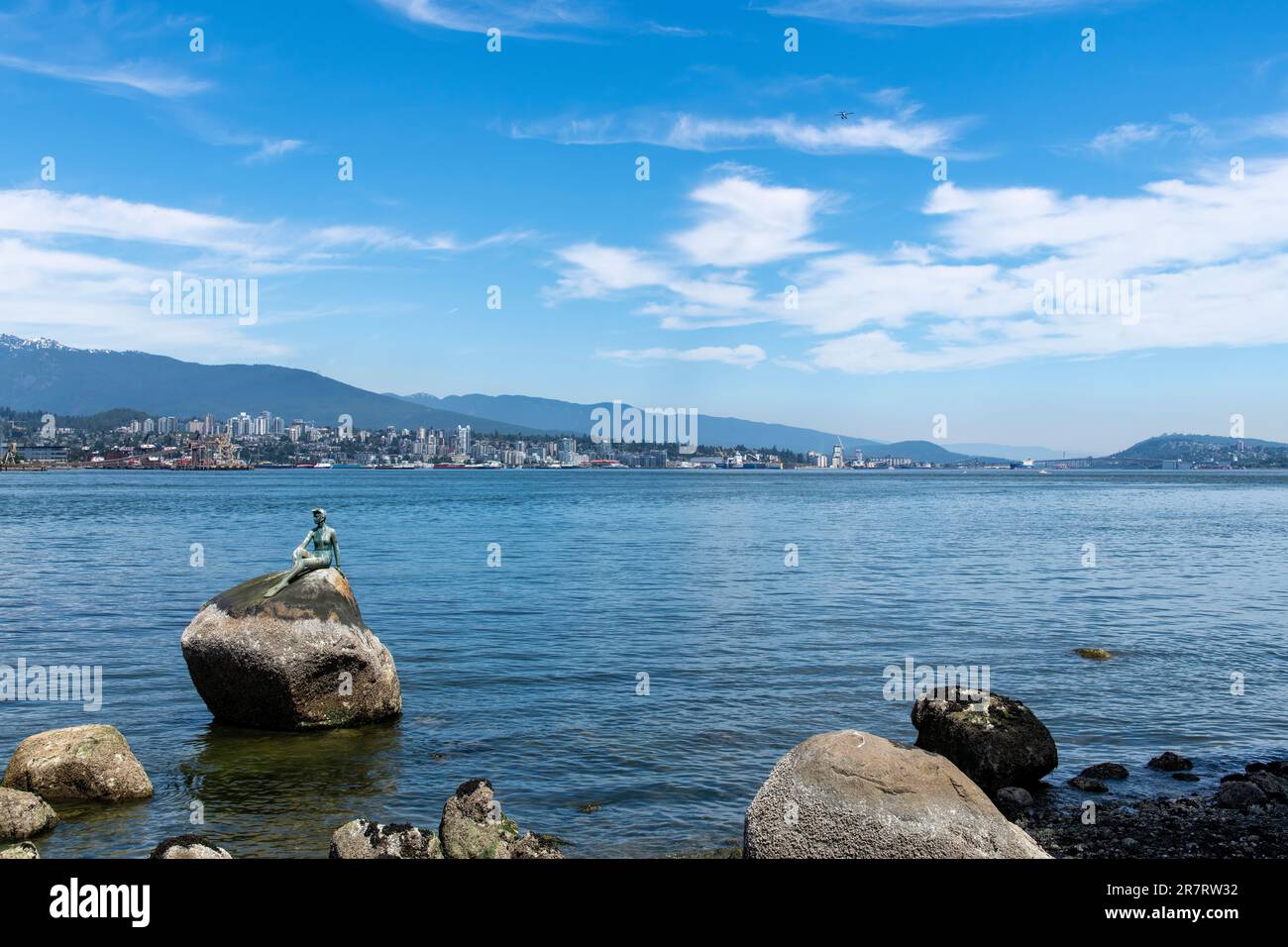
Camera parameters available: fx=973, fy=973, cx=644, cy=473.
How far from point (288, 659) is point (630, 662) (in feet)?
33.2

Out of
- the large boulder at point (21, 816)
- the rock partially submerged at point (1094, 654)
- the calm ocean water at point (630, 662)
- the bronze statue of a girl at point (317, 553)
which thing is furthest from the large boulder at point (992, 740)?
the large boulder at point (21, 816)

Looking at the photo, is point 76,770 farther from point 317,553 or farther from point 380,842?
point 380,842

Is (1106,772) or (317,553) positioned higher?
(317,553)

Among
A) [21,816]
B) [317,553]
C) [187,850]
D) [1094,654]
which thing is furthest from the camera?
[1094,654]

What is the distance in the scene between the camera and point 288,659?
18.3m

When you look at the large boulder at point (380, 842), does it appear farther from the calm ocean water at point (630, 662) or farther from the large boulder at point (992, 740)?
the large boulder at point (992, 740)

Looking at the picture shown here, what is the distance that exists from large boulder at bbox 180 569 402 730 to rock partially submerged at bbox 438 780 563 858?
644cm

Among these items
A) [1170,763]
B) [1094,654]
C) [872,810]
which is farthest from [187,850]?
[1094,654]

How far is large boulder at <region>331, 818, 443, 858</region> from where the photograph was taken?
1150 centimetres

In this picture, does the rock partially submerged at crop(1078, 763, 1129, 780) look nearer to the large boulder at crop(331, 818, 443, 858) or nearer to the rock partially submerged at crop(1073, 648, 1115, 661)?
the rock partially submerged at crop(1073, 648, 1115, 661)

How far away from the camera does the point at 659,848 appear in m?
13.5

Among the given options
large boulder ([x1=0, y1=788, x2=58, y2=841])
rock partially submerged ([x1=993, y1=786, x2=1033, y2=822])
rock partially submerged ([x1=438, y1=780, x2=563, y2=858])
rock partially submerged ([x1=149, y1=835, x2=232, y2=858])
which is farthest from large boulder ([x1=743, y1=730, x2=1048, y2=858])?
large boulder ([x1=0, y1=788, x2=58, y2=841])

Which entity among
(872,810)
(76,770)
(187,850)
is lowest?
(76,770)
